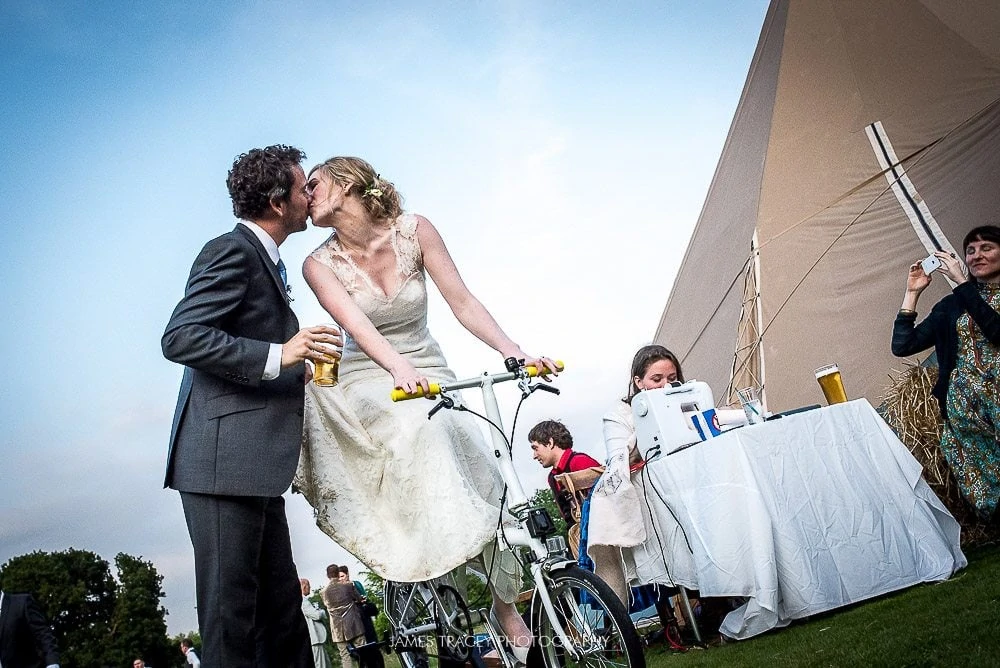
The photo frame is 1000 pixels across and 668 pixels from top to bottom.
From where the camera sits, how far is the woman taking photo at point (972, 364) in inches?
147

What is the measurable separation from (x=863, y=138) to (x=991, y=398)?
112 inches

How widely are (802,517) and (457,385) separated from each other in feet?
5.68

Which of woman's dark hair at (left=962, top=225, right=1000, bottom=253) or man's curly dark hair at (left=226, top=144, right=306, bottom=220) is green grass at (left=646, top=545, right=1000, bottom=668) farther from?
man's curly dark hair at (left=226, top=144, right=306, bottom=220)

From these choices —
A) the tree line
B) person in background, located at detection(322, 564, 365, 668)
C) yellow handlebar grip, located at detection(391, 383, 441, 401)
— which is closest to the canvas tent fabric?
person in background, located at detection(322, 564, 365, 668)

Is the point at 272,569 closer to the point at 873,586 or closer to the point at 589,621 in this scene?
the point at 589,621

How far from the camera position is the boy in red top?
5.04 m

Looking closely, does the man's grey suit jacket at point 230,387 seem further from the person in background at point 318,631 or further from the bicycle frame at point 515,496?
the person in background at point 318,631

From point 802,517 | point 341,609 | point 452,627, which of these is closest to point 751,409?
point 802,517

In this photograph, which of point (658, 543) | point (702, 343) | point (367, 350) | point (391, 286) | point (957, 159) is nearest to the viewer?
point (367, 350)

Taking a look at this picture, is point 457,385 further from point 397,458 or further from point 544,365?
point 397,458

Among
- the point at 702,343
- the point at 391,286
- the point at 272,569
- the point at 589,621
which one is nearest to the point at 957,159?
the point at 702,343

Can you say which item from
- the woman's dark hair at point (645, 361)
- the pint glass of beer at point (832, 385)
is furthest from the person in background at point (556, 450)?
the pint glass of beer at point (832, 385)

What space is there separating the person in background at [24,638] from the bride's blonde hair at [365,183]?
346cm

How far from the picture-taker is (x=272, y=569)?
2.36 metres
